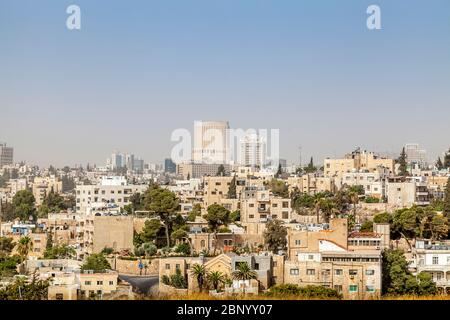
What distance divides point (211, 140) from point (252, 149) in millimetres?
2193

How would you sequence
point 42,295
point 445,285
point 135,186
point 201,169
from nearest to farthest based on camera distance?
1. point 42,295
2. point 445,285
3. point 135,186
4. point 201,169

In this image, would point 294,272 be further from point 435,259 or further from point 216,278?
point 435,259

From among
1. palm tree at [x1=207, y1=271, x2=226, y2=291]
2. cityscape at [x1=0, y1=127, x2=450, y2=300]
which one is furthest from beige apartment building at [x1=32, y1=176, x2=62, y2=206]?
palm tree at [x1=207, y1=271, x2=226, y2=291]

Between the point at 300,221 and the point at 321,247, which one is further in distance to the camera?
the point at 300,221

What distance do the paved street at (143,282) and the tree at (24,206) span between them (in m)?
7.35

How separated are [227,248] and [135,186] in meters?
7.09

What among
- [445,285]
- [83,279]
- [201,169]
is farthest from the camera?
[201,169]

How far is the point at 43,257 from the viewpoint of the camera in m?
10.1

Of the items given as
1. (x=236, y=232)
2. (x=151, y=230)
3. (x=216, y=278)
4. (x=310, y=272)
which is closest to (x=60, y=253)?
(x=151, y=230)

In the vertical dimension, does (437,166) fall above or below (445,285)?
above

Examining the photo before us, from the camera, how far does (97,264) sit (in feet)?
27.4

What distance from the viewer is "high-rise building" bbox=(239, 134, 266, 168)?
901 cm
